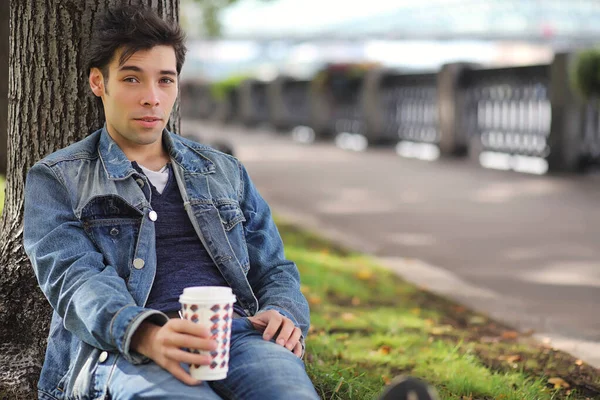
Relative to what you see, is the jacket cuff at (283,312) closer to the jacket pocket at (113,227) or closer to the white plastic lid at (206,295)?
the jacket pocket at (113,227)

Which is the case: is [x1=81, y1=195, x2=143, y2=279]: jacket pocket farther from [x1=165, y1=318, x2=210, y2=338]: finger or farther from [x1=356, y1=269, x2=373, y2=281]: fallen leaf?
[x1=356, y1=269, x2=373, y2=281]: fallen leaf

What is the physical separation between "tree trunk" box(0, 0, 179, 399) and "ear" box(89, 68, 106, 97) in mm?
557

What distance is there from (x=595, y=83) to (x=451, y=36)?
353 feet

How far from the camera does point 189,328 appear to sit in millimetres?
2160

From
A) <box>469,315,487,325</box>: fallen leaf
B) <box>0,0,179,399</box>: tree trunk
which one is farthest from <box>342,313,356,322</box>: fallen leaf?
<box>0,0,179,399</box>: tree trunk

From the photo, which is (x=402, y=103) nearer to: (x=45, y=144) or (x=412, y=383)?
(x=45, y=144)

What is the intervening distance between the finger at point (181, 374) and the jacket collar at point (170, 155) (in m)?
0.71

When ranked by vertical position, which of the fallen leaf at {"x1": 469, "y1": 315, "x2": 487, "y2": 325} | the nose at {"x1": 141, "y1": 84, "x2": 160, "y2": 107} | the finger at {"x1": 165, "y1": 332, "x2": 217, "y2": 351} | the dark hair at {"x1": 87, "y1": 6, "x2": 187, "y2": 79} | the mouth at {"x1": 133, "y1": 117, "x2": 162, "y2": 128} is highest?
the dark hair at {"x1": 87, "y1": 6, "x2": 187, "y2": 79}

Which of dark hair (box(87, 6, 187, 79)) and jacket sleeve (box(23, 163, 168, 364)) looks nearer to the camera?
jacket sleeve (box(23, 163, 168, 364))

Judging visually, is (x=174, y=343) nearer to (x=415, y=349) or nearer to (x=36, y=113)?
(x=36, y=113)

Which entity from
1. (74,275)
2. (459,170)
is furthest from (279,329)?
(459,170)

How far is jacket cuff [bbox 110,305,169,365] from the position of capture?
232 centimetres

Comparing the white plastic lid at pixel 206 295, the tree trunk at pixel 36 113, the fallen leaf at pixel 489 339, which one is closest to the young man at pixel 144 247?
the white plastic lid at pixel 206 295

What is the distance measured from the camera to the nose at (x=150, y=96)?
2719 millimetres
